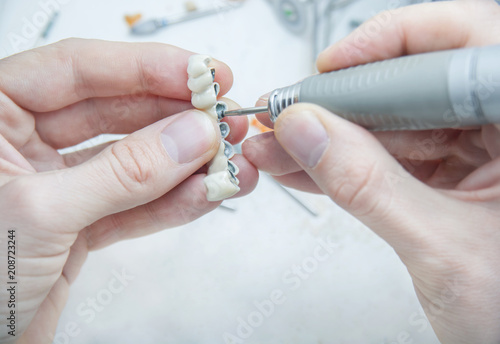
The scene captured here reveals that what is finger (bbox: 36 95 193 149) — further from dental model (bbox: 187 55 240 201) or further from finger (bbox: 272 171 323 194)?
finger (bbox: 272 171 323 194)

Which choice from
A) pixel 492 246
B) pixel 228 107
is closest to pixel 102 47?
pixel 228 107

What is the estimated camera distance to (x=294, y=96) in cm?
60

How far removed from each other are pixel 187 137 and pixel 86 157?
354 millimetres

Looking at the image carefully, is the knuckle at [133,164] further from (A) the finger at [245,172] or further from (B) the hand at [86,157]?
(A) the finger at [245,172]

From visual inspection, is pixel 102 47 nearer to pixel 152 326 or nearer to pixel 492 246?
pixel 152 326

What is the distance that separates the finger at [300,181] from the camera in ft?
2.69

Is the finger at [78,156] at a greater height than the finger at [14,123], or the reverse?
the finger at [14,123]

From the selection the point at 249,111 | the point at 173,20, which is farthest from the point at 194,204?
the point at 173,20

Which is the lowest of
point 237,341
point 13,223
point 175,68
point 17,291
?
point 237,341

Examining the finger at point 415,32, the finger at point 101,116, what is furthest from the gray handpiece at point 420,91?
the finger at point 101,116

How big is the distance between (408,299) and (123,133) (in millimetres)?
709

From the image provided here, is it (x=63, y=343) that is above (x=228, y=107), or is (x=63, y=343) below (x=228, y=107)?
below

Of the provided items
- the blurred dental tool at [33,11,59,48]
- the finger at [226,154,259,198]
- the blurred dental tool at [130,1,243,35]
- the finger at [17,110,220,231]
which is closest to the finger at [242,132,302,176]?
the finger at [226,154,259,198]

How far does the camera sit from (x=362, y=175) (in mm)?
517
